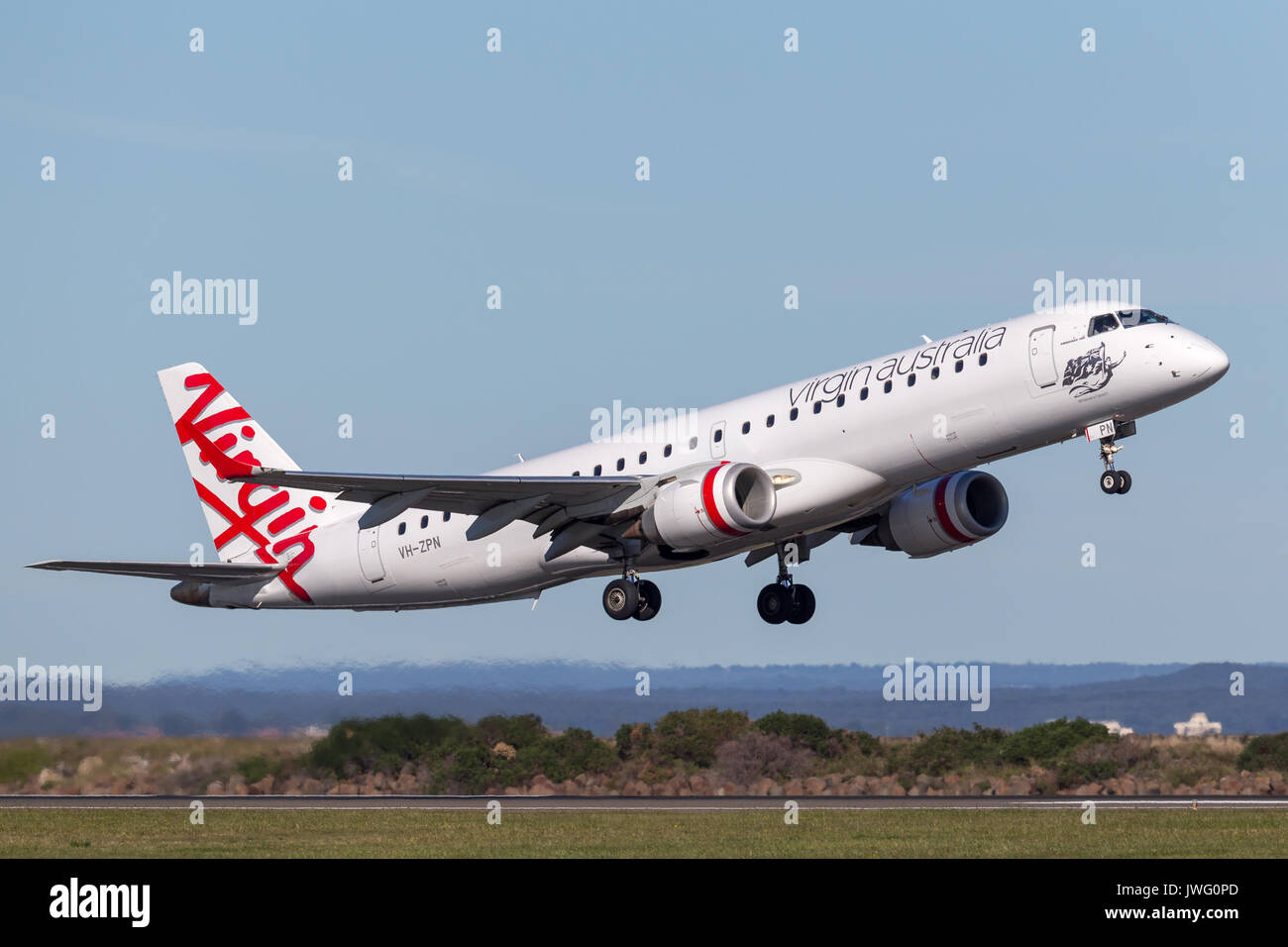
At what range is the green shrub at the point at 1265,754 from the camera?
45781mm

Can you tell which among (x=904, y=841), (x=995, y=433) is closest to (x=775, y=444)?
(x=995, y=433)

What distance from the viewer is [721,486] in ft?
111

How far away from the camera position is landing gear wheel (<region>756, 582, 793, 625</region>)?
133 feet

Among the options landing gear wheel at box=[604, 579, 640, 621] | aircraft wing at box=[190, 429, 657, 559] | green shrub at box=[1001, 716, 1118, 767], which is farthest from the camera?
green shrub at box=[1001, 716, 1118, 767]

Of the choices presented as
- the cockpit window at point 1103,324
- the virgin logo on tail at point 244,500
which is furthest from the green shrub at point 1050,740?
the virgin logo on tail at point 244,500

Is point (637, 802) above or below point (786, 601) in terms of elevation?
below

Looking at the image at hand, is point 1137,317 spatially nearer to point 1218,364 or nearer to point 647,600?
point 1218,364

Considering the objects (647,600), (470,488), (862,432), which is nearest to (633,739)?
(647,600)

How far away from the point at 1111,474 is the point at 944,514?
681 centimetres

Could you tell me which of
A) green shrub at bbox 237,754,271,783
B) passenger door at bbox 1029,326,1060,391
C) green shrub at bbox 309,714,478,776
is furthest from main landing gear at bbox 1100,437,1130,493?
green shrub at bbox 237,754,271,783

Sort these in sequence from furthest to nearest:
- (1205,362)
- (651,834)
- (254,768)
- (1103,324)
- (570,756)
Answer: (570,756)
(254,768)
(1103,324)
(1205,362)
(651,834)

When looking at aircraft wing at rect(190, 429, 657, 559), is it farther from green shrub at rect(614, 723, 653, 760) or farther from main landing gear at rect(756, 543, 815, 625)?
green shrub at rect(614, 723, 653, 760)

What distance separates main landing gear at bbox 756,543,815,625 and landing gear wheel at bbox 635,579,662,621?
414 cm

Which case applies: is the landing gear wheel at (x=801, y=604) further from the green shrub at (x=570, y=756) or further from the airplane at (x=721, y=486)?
the green shrub at (x=570, y=756)
